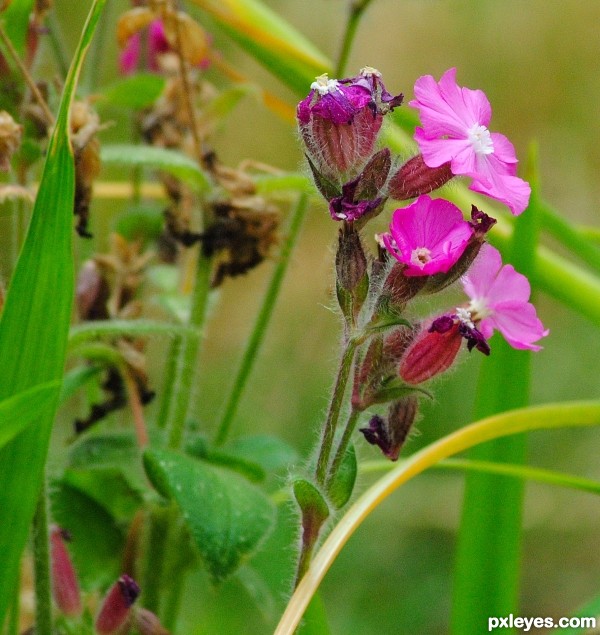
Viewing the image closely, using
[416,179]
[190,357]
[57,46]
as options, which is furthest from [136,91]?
[416,179]

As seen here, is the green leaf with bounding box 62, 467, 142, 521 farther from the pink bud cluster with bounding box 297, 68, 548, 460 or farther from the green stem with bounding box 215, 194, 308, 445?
the pink bud cluster with bounding box 297, 68, 548, 460

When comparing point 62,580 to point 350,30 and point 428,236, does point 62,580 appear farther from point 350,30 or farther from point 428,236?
point 350,30

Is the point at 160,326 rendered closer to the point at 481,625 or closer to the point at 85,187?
the point at 85,187

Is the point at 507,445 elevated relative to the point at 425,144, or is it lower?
lower

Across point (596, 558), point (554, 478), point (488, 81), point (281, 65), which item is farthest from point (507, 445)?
point (488, 81)

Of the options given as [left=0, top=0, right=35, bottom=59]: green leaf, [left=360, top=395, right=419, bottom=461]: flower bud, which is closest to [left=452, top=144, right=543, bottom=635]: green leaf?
[left=360, top=395, right=419, bottom=461]: flower bud

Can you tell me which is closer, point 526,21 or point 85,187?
point 85,187
